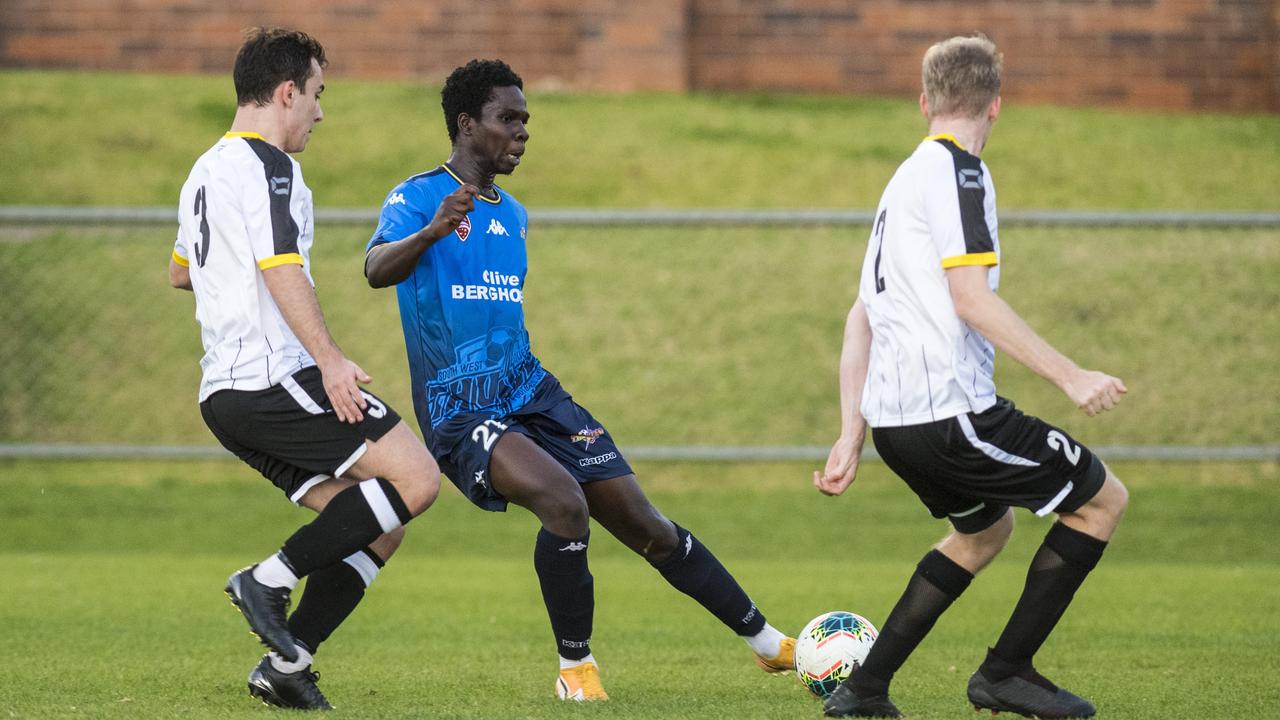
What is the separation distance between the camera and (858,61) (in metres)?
16.6

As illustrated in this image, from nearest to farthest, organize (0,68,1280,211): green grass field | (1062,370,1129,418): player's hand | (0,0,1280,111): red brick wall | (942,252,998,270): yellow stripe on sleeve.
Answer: (1062,370,1129,418): player's hand, (942,252,998,270): yellow stripe on sleeve, (0,68,1280,211): green grass field, (0,0,1280,111): red brick wall

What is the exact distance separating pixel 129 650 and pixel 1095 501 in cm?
391

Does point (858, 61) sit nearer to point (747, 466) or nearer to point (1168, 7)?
point (1168, 7)

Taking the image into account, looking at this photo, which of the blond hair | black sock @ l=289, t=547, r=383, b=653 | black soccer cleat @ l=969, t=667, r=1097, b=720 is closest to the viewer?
the blond hair

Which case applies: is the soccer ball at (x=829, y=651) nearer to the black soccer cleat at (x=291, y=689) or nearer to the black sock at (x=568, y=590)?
the black sock at (x=568, y=590)

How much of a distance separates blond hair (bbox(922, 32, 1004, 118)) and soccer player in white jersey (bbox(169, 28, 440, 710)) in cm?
197

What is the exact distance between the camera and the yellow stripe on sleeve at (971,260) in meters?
4.36

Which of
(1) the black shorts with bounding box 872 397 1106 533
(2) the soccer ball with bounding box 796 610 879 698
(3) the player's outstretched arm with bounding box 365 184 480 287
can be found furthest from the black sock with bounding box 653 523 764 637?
(3) the player's outstretched arm with bounding box 365 184 480 287

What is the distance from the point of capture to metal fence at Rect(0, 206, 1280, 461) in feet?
34.8

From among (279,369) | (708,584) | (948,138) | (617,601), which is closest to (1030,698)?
(708,584)

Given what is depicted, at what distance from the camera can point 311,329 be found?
15.1 feet

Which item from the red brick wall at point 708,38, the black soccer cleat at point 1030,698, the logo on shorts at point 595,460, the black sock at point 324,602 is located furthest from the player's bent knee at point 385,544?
the red brick wall at point 708,38

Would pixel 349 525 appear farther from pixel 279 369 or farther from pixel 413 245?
pixel 413 245

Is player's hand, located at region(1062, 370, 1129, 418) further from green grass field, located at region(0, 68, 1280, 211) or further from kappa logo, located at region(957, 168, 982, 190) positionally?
green grass field, located at region(0, 68, 1280, 211)
